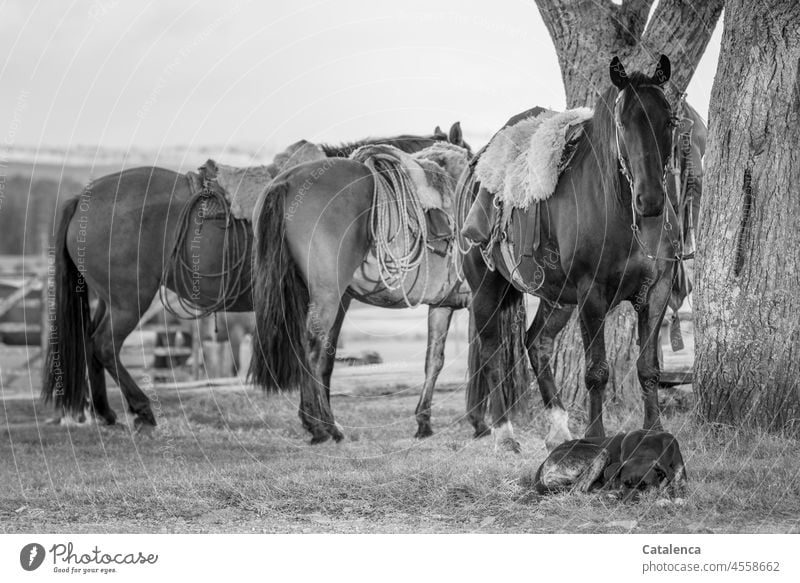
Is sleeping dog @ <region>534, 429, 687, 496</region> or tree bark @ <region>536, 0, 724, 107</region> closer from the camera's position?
sleeping dog @ <region>534, 429, 687, 496</region>

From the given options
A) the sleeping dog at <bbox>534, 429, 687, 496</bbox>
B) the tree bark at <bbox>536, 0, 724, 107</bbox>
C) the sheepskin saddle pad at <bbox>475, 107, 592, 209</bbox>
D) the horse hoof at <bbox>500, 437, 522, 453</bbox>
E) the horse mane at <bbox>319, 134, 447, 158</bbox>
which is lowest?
the horse hoof at <bbox>500, 437, 522, 453</bbox>

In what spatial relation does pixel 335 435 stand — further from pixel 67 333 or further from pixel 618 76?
pixel 618 76

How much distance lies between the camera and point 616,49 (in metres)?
8.73

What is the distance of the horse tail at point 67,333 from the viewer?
9617mm

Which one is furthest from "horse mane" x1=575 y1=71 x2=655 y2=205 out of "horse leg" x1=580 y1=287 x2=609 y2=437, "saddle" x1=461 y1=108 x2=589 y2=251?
"horse leg" x1=580 y1=287 x2=609 y2=437

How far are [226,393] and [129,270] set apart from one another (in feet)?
8.68

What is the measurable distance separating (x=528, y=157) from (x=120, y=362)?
4.69m

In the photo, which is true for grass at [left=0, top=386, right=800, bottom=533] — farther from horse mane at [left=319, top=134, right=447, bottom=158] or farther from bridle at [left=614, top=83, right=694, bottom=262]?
horse mane at [left=319, top=134, right=447, bottom=158]

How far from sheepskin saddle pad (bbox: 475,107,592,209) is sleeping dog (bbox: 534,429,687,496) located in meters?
1.77

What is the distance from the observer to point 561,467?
5891 mm

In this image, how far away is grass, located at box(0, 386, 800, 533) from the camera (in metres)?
5.54
